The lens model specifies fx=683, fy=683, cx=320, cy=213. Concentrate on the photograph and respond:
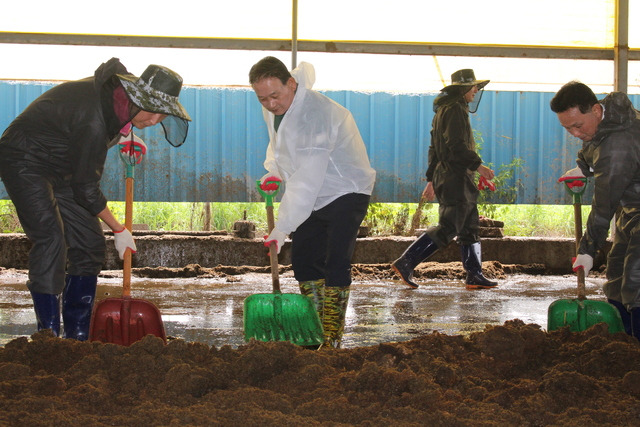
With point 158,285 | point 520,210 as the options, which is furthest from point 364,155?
point 520,210

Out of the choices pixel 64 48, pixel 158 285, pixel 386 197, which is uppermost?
pixel 64 48

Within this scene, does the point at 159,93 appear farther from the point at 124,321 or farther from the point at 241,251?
the point at 241,251

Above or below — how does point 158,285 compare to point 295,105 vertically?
below

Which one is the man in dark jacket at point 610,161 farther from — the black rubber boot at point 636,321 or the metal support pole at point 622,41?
the metal support pole at point 622,41

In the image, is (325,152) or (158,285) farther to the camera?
(158,285)

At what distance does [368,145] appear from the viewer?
28.1 ft

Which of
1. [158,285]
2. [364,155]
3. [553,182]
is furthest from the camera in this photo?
[553,182]

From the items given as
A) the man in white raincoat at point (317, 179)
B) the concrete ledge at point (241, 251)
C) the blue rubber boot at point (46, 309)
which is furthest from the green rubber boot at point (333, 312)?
the concrete ledge at point (241, 251)

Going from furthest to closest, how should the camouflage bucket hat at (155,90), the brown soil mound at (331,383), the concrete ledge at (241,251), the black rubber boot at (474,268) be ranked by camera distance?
the concrete ledge at (241,251)
the black rubber boot at (474,268)
the camouflage bucket hat at (155,90)
the brown soil mound at (331,383)

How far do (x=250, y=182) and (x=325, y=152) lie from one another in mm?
4928

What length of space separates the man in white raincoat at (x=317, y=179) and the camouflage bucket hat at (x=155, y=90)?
0.42m

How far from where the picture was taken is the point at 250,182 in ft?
27.2

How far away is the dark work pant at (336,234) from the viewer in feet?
11.9

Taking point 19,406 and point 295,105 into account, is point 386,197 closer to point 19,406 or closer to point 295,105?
point 295,105
